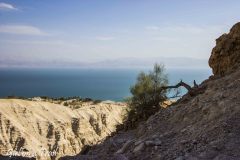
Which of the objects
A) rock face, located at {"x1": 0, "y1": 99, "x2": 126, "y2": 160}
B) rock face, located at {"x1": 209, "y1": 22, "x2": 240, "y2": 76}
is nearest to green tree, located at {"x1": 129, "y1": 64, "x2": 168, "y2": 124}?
rock face, located at {"x1": 209, "y1": 22, "x2": 240, "y2": 76}

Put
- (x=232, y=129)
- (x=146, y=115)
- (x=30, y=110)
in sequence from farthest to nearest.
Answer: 1. (x=30, y=110)
2. (x=146, y=115)
3. (x=232, y=129)

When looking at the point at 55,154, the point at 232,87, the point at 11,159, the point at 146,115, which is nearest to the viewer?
the point at 232,87

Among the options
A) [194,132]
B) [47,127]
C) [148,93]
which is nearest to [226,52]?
[148,93]

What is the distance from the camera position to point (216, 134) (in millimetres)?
10656

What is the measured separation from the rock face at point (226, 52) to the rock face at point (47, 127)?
26.9 m

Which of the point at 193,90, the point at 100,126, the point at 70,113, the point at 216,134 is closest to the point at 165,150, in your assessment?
the point at 216,134

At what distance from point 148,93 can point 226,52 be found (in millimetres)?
5646

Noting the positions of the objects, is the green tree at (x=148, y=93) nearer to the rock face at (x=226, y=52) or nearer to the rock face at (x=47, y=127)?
the rock face at (x=226, y=52)

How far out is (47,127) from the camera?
54594 mm

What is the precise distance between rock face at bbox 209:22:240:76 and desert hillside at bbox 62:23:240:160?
9.31 ft

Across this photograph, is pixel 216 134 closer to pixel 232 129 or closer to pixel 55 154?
pixel 232 129

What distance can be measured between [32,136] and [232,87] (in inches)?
1605

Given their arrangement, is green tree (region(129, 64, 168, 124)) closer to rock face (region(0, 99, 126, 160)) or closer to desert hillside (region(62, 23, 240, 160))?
desert hillside (region(62, 23, 240, 160))

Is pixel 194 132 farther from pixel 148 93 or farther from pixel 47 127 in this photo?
pixel 47 127
